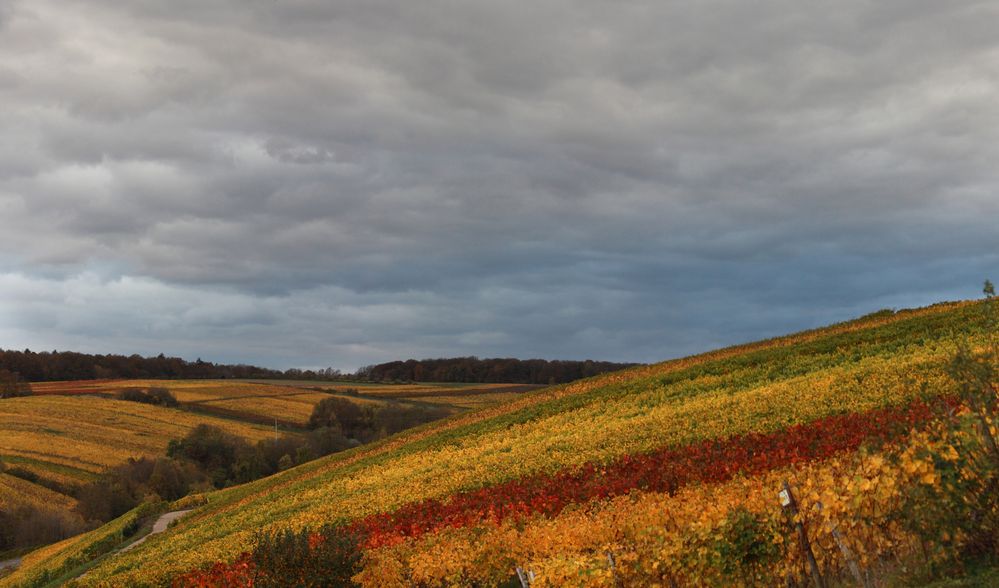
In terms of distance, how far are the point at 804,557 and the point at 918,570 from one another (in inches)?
57.8

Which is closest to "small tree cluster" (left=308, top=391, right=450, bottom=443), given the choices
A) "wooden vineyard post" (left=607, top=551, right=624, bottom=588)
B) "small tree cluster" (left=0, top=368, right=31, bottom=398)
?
"small tree cluster" (left=0, top=368, right=31, bottom=398)

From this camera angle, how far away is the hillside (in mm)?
12578

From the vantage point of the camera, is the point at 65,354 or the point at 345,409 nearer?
the point at 345,409

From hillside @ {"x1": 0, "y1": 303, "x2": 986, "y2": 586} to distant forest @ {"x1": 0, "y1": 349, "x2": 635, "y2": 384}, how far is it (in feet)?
346

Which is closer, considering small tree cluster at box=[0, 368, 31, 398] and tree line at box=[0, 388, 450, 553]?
tree line at box=[0, 388, 450, 553]

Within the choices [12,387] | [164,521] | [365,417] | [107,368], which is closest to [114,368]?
[107,368]

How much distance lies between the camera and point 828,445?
22406 mm

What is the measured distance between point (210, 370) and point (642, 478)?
180214 mm

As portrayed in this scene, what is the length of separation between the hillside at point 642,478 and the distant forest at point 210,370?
106m

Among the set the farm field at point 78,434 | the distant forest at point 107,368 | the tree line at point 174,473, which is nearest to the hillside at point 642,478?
the tree line at point 174,473

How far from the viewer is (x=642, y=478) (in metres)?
24.5

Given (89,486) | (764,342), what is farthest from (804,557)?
(89,486)

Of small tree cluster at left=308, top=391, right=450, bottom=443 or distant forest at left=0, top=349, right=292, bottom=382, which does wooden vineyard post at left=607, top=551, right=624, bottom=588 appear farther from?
distant forest at left=0, top=349, right=292, bottom=382

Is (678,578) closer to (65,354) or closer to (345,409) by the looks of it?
(345,409)
